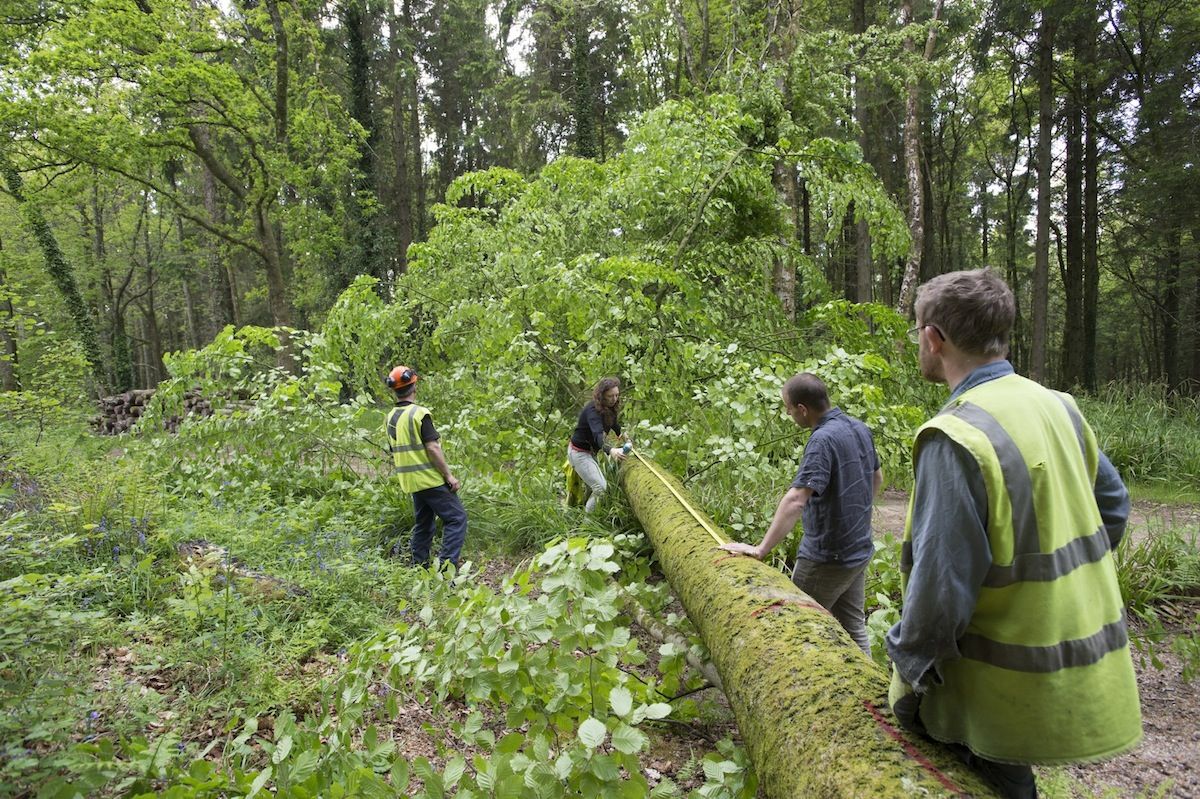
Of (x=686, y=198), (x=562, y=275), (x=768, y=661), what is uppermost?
(x=686, y=198)

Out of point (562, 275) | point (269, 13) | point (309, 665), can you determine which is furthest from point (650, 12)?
point (309, 665)

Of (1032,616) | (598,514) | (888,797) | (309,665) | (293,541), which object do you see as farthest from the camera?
(598,514)

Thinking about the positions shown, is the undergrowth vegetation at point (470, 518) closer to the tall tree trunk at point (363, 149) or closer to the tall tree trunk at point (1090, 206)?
the tall tree trunk at point (1090, 206)

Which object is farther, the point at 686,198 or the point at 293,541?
the point at 686,198

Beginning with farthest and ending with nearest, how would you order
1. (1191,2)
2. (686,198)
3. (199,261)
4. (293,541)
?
(199,261), (1191,2), (686,198), (293,541)

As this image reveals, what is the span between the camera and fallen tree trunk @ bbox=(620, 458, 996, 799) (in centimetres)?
156

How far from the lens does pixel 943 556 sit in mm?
1362

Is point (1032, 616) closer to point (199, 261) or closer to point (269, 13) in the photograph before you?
point (269, 13)

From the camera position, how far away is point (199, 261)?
1998 centimetres

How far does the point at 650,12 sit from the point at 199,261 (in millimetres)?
16261

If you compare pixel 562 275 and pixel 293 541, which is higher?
pixel 562 275

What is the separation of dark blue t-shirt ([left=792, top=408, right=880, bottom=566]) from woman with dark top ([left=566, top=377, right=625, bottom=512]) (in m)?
2.51

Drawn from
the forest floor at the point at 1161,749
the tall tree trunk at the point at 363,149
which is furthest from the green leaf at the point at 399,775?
the tall tree trunk at the point at 363,149

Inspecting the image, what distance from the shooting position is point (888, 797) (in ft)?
4.85
